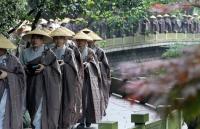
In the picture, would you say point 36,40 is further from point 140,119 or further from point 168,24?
point 168,24

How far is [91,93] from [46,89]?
8.24 feet

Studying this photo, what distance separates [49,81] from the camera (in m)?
9.10


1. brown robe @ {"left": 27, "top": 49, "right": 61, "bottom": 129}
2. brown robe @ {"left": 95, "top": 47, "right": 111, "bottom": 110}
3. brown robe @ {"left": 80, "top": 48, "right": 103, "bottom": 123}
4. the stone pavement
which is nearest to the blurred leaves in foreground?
brown robe @ {"left": 27, "top": 49, "right": 61, "bottom": 129}

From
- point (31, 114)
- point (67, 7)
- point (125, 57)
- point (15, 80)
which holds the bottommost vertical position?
point (125, 57)

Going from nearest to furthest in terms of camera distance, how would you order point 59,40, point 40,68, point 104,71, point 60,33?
1. point 40,68
2. point 60,33
3. point 59,40
4. point 104,71

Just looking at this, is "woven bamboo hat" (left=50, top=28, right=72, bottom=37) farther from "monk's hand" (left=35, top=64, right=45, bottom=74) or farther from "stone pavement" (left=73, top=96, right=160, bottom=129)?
"stone pavement" (left=73, top=96, right=160, bottom=129)

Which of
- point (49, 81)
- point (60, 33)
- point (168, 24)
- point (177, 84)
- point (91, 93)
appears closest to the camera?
point (177, 84)

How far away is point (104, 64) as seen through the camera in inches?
506

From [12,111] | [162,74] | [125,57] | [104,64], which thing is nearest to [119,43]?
[125,57]

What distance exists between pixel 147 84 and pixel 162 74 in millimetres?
59

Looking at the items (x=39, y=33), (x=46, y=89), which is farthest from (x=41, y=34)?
(x=46, y=89)

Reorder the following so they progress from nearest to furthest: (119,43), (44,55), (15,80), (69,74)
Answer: (15,80), (44,55), (69,74), (119,43)

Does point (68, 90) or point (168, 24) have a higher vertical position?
point (68, 90)

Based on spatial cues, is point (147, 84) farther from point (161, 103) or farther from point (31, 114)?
point (31, 114)
